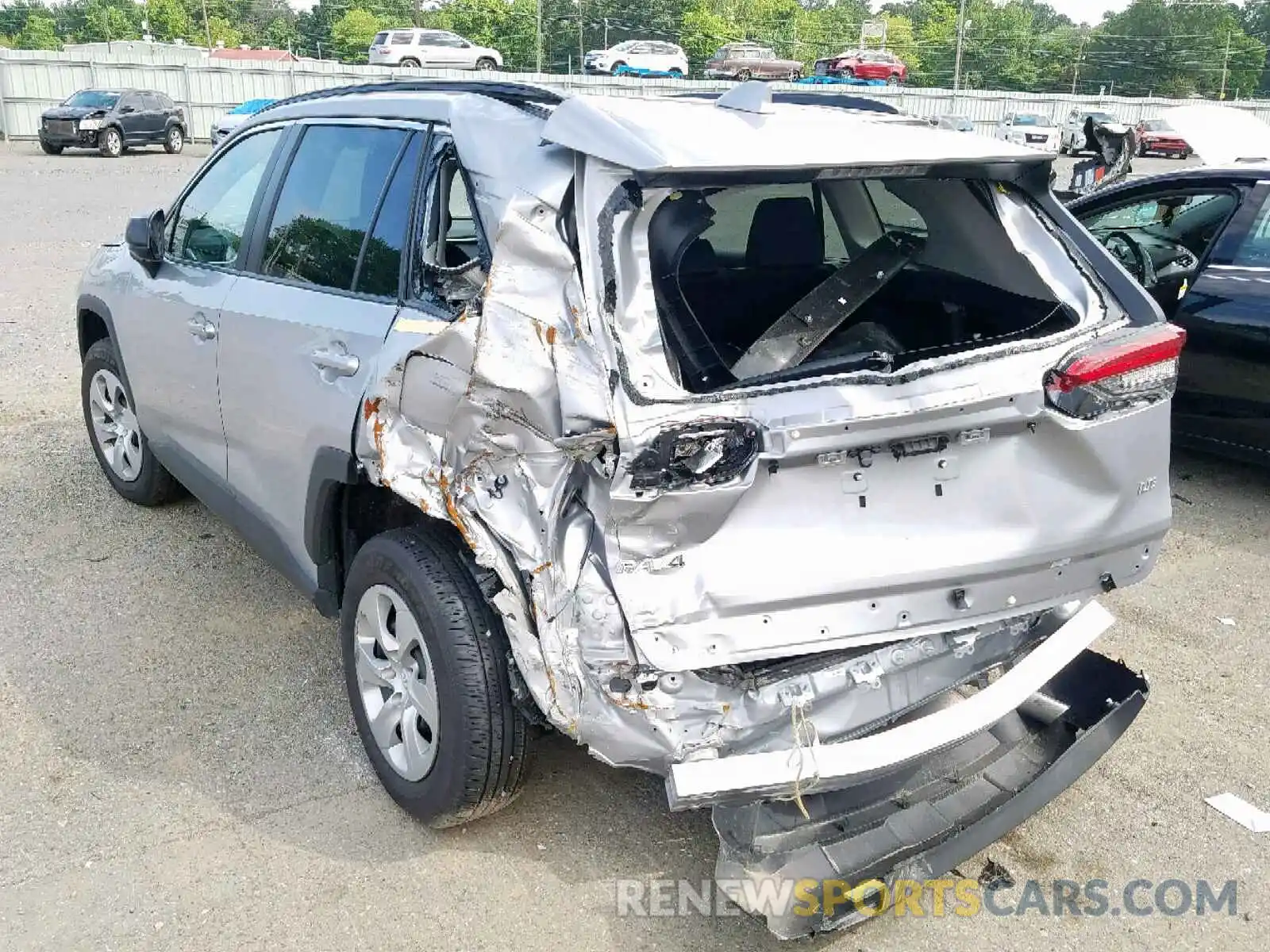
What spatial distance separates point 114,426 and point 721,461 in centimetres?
403

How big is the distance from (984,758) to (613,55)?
4649cm

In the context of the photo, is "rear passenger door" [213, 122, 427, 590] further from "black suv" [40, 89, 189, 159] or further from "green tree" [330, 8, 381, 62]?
"green tree" [330, 8, 381, 62]

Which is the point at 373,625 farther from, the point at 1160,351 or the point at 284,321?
the point at 1160,351

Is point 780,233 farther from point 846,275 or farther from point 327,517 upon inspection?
point 327,517

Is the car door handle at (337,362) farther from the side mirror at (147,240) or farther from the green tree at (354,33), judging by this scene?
the green tree at (354,33)

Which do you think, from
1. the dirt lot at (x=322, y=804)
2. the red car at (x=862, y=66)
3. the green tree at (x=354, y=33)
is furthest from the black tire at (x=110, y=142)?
the green tree at (x=354, y=33)

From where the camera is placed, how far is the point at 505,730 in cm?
279

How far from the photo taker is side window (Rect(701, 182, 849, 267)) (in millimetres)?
3492

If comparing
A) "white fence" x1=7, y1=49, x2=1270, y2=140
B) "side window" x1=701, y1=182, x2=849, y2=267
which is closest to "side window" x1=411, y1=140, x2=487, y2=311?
"side window" x1=701, y1=182, x2=849, y2=267

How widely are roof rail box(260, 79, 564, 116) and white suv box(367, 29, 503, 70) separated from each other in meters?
39.7

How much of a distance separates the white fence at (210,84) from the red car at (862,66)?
7.71m

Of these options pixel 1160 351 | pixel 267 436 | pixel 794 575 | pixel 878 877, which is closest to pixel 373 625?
pixel 267 436

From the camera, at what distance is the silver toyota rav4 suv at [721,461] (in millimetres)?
2385

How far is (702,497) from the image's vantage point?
2303 mm
